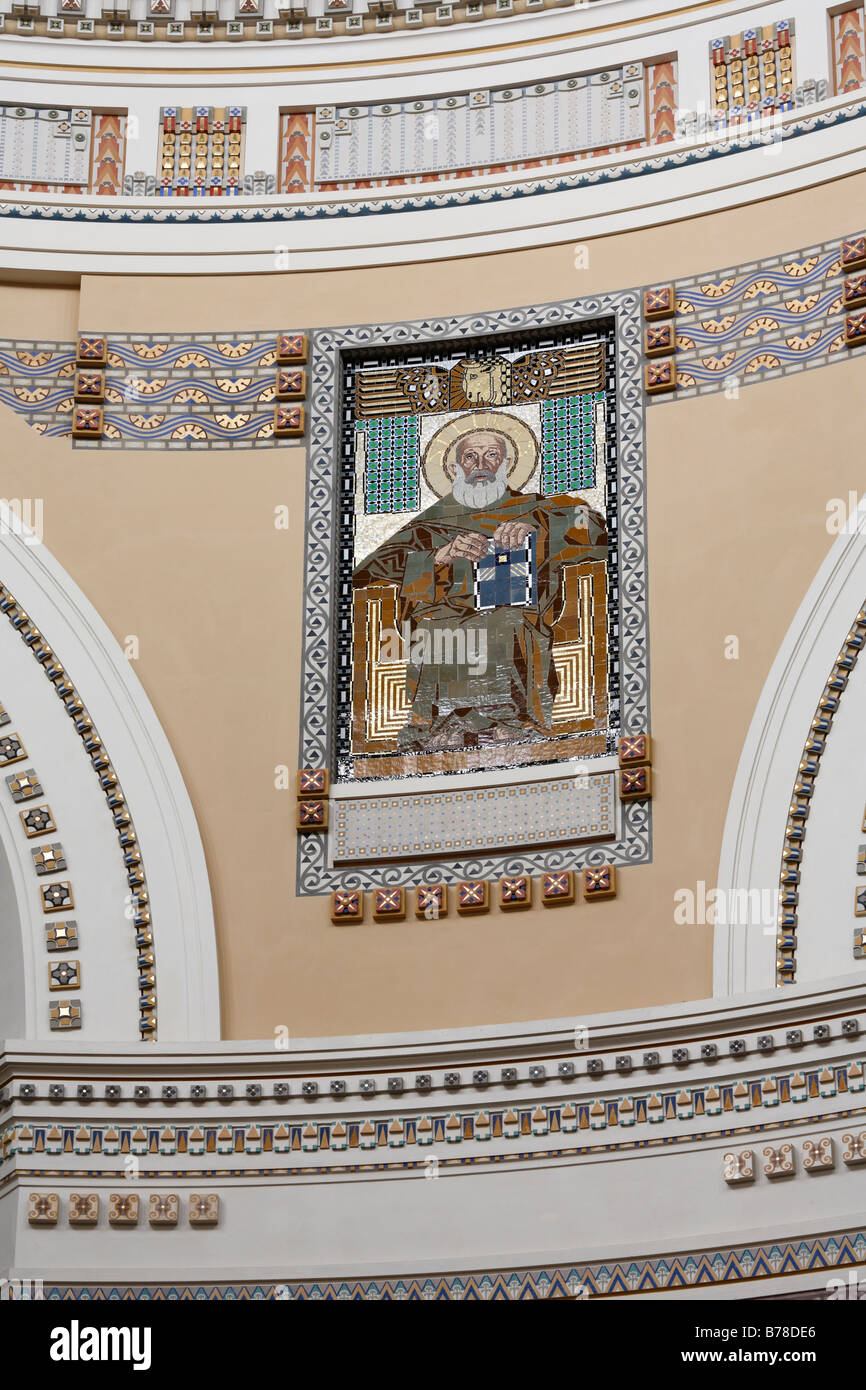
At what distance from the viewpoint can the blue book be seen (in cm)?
884

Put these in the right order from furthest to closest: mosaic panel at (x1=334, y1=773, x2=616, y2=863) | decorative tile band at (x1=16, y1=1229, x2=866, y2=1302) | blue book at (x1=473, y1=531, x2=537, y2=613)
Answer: blue book at (x1=473, y1=531, x2=537, y2=613), mosaic panel at (x1=334, y1=773, x2=616, y2=863), decorative tile band at (x1=16, y1=1229, x2=866, y2=1302)

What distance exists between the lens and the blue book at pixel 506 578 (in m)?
8.84

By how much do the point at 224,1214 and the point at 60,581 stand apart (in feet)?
8.09

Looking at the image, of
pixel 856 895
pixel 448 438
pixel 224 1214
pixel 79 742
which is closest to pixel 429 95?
pixel 448 438

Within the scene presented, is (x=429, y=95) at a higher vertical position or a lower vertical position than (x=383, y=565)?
higher

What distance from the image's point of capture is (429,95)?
962 centimetres

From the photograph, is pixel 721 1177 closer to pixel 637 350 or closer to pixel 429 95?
pixel 637 350

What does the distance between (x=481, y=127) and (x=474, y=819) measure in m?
2.94

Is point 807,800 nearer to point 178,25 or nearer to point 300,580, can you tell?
point 300,580

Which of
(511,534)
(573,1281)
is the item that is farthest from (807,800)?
(573,1281)

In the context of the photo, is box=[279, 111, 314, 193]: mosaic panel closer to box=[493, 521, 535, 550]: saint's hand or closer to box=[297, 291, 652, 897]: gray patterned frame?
box=[297, 291, 652, 897]: gray patterned frame

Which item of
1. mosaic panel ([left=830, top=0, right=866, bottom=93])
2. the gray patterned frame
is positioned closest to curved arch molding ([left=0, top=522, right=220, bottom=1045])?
the gray patterned frame

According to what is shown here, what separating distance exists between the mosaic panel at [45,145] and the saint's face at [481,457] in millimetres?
1983

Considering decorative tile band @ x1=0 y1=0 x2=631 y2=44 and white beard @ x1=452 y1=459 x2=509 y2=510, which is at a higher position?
decorative tile band @ x1=0 y1=0 x2=631 y2=44
